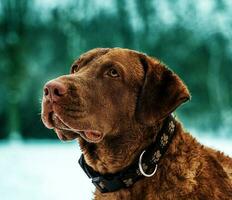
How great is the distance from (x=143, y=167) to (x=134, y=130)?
0.50 feet

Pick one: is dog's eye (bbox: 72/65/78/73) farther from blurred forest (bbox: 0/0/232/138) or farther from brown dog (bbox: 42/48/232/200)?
blurred forest (bbox: 0/0/232/138)

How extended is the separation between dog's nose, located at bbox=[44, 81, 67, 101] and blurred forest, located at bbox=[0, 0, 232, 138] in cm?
409

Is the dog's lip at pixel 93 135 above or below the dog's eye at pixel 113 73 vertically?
below

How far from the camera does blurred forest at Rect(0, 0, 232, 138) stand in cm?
630

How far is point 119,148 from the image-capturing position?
210 cm

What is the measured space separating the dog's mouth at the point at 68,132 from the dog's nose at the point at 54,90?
76 mm

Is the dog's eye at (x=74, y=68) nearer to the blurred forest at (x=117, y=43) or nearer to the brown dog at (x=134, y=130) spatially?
the brown dog at (x=134, y=130)

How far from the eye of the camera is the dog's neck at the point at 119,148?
207 centimetres

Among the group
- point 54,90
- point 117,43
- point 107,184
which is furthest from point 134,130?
point 117,43

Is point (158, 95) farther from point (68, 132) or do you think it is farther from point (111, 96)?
point (68, 132)

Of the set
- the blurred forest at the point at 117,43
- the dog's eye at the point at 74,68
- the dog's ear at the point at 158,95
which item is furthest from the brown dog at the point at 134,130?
the blurred forest at the point at 117,43

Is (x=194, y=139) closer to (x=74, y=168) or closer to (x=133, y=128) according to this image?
(x=133, y=128)

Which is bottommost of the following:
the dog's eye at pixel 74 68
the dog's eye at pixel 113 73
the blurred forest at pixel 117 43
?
the blurred forest at pixel 117 43

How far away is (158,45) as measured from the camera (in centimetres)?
682
